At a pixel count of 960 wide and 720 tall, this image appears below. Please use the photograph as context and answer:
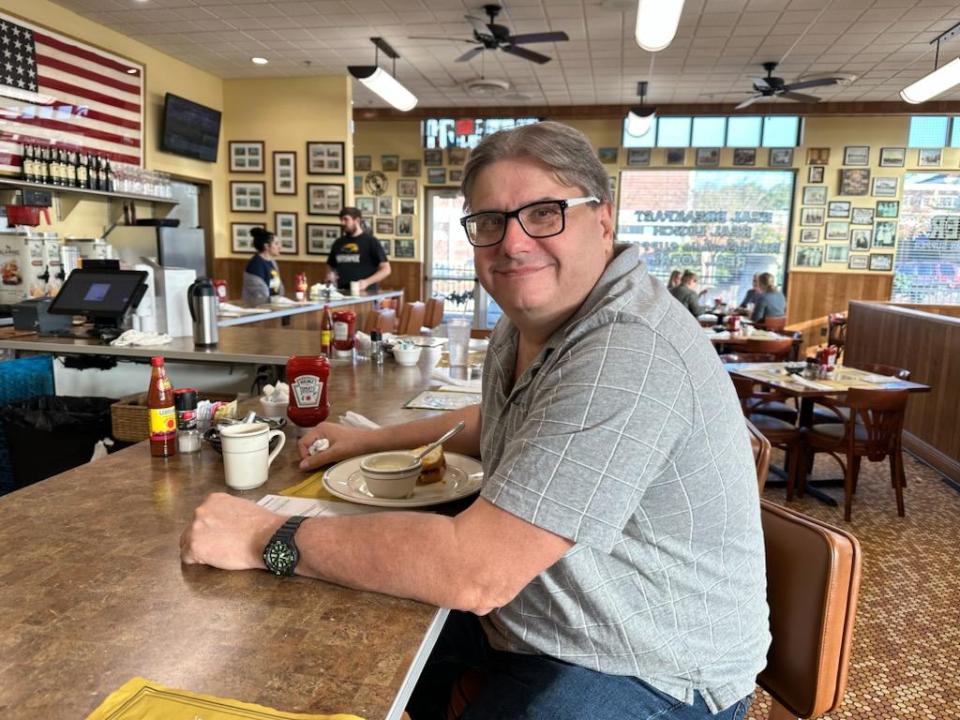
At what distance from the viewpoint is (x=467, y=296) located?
11.1 metres

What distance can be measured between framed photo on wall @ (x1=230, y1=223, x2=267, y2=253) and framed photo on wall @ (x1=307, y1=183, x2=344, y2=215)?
0.72m

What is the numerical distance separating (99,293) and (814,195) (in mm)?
9628

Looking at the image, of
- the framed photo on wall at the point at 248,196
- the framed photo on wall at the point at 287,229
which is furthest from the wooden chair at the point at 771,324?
the framed photo on wall at the point at 248,196

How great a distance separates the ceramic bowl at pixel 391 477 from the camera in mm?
1206

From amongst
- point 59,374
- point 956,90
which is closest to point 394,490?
point 59,374

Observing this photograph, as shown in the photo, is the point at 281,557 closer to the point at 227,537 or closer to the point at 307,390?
the point at 227,537

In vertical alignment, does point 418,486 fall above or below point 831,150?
below

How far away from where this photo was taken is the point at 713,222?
10.2 metres

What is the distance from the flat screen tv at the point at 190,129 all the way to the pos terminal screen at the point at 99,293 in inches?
179

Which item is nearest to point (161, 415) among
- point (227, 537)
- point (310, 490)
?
point (310, 490)

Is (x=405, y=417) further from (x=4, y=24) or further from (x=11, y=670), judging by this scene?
(x=4, y=24)

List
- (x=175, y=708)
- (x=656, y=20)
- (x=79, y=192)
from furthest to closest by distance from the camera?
(x=79, y=192) < (x=656, y=20) < (x=175, y=708)

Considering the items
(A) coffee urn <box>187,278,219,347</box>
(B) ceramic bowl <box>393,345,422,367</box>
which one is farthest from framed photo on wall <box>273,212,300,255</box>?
(B) ceramic bowl <box>393,345,422,367</box>

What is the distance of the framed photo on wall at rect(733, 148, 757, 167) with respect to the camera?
32.0 feet
